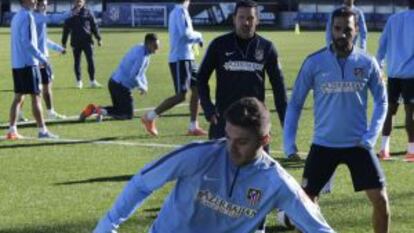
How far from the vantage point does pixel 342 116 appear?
694cm

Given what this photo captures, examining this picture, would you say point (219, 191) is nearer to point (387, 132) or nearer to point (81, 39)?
point (387, 132)

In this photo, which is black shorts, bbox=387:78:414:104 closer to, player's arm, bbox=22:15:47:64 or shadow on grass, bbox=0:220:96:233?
shadow on grass, bbox=0:220:96:233

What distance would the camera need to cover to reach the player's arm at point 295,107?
679cm

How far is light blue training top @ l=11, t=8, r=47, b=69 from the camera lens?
44.1ft

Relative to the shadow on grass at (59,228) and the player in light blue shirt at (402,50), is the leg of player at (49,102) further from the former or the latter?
the shadow on grass at (59,228)

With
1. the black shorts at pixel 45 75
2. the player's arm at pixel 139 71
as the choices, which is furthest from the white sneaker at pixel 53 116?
the player's arm at pixel 139 71

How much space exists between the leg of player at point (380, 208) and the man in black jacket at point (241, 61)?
1.37 meters

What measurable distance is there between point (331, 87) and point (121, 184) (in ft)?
12.4

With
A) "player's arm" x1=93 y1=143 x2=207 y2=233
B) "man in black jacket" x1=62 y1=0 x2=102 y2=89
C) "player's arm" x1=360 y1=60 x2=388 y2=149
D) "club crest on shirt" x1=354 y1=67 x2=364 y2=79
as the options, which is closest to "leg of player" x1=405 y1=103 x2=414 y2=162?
"player's arm" x1=360 y1=60 x2=388 y2=149

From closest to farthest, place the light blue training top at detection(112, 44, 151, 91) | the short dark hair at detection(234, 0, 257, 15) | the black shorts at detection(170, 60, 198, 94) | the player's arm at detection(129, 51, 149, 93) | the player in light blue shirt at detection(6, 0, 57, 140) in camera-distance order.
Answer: the short dark hair at detection(234, 0, 257, 15) → the player in light blue shirt at detection(6, 0, 57, 140) → the black shorts at detection(170, 60, 198, 94) → the light blue training top at detection(112, 44, 151, 91) → the player's arm at detection(129, 51, 149, 93)

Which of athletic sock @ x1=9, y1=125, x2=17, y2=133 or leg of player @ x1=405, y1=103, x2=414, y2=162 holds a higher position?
leg of player @ x1=405, y1=103, x2=414, y2=162

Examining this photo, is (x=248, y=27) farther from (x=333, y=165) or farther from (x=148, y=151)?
(x=148, y=151)

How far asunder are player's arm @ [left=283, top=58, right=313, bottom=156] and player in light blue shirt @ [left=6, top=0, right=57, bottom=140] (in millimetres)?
7118

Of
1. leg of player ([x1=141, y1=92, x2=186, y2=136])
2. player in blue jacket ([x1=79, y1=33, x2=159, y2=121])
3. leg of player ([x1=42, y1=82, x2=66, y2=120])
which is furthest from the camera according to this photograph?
leg of player ([x1=42, y1=82, x2=66, y2=120])
